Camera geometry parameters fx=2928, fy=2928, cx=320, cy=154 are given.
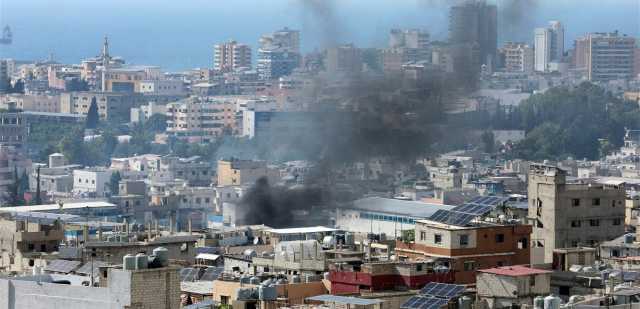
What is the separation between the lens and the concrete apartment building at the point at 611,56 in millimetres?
150750

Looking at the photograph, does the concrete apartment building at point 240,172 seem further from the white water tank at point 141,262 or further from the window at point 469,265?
the white water tank at point 141,262

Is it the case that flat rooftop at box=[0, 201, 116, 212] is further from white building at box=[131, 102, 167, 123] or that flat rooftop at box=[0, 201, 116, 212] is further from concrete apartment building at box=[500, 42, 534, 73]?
white building at box=[131, 102, 167, 123]

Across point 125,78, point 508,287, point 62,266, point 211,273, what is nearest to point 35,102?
point 125,78

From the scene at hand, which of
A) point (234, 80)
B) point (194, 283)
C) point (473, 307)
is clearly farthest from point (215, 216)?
point (234, 80)

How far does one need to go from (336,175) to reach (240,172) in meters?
18.7

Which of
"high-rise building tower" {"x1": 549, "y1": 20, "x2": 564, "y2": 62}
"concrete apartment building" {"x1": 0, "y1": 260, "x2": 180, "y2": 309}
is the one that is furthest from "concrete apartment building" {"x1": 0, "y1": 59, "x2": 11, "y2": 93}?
"concrete apartment building" {"x1": 0, "y1": 260, "x2": 180, "y2": 309}

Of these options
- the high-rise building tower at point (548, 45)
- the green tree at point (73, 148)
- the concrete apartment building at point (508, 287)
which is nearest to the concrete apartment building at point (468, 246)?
the concrete apartment building at point (508, 287)

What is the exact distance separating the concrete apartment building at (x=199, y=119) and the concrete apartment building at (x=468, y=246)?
89.5m

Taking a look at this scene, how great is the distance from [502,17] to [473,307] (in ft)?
241

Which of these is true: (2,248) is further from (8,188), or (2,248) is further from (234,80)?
(234,80)

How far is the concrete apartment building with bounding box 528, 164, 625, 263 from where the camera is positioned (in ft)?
156

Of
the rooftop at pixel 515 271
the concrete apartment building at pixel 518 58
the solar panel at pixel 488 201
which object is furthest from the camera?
the concrete apartment building at pixel 518 58

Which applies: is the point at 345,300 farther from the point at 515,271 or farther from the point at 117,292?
the point at 117,292

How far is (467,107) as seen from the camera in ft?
335
